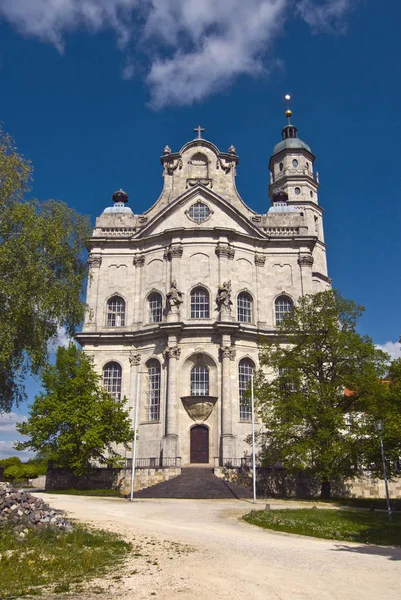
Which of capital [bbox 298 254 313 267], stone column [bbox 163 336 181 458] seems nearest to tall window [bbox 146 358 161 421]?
stone column [bbox 163 336 181 458]

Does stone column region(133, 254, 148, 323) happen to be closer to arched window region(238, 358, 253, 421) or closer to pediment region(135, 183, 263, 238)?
pediment region(135, 183, 263, 238)

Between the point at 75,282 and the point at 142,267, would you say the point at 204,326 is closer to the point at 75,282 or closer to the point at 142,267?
the point at 142,267

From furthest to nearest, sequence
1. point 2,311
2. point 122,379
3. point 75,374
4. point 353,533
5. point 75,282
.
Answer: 1. point 122,379
2. point 75,374
3. point 75,282
4. point 2,311
5. point 353,533

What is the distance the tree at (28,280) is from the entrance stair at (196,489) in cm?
1302

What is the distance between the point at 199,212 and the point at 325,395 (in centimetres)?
2034

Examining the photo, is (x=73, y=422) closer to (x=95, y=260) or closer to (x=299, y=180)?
(x=95, y=260)

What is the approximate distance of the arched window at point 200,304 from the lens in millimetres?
40656

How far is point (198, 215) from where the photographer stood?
4362 centimetres

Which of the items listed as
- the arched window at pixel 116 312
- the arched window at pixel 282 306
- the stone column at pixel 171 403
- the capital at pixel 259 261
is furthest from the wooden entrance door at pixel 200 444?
the capital at pixel 259 261

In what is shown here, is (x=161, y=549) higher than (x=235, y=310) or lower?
lower

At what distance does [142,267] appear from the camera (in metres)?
43.7

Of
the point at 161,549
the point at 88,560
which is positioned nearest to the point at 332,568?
the point at 161,549

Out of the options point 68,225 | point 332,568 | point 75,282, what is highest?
point 68,225

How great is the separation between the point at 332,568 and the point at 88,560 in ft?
16.8
